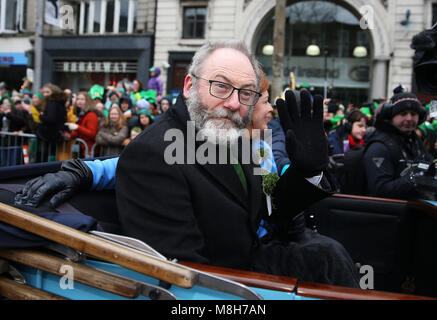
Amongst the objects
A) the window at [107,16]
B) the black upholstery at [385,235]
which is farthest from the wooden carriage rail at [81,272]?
the window at [107,16]

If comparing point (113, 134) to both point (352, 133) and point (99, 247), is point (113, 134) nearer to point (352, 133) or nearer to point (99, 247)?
point (352, 133)

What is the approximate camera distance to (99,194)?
224cm

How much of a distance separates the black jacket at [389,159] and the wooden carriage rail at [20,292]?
2.73 meters

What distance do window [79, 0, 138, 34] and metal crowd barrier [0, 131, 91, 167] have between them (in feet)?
44.8

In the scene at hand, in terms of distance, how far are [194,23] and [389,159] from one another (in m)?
16.2

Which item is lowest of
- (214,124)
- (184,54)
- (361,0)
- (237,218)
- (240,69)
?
(237,218)

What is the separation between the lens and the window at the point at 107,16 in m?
19.9

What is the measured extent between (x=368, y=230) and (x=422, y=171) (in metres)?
0.59

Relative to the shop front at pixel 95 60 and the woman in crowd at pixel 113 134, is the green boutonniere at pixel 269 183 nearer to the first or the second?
the woman in crowd at pixel 113 134

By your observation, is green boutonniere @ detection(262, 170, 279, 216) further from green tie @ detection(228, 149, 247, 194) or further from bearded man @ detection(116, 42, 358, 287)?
green tie @ detection(228, 149, 247, 194)

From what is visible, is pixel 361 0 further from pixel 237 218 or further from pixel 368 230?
pixel 237 218

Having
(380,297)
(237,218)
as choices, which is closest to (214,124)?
(237,218)

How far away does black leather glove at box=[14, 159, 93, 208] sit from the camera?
1.86 metres

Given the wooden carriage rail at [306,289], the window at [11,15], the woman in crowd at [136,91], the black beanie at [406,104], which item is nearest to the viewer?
the wooden carriage rail at [306,289]
